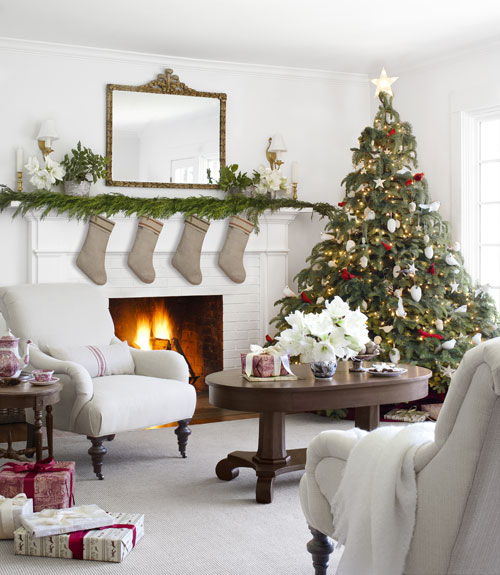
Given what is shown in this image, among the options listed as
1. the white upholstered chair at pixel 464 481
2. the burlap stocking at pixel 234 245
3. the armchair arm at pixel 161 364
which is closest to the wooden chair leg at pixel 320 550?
the white upholstered chair at pixel 464 481

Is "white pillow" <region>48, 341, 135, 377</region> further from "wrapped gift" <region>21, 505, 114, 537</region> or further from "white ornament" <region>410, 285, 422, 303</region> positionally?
"white ornament" <region>410, 285, 422, 303</region>

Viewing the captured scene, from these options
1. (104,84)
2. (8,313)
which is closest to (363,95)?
(104,84)

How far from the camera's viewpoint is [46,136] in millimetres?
5297

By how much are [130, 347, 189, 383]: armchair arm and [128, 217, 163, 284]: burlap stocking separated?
1.20 metres

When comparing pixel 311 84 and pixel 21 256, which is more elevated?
pixel 311 84

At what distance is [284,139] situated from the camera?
20.5ft

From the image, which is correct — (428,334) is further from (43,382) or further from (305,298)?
(43,382)

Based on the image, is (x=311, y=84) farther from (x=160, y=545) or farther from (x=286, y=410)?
(x=160, y=545)

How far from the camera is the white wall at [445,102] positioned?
18.2ft

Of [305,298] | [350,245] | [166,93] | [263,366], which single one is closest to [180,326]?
[305,298]

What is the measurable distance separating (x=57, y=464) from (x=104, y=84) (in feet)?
10.5

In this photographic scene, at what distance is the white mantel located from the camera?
17.8 ft

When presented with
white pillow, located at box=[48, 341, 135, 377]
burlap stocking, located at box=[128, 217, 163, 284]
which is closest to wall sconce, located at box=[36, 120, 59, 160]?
burlap stocking, located at box=[128, 217, 163, 284]

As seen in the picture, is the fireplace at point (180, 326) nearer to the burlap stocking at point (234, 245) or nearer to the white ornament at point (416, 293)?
the burlap stocking at point (234, 245)
